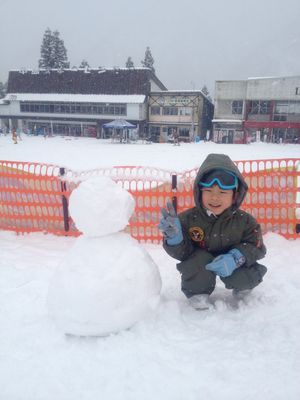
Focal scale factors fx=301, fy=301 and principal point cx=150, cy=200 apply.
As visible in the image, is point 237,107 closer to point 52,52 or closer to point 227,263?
point 52,52

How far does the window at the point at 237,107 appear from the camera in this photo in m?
32.9

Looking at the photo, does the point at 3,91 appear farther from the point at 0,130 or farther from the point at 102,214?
the point at 102,214

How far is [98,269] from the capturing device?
2262 mm

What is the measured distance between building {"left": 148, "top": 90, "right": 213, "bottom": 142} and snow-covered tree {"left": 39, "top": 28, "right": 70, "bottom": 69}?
2042cm

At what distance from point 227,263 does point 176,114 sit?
33.2 metres

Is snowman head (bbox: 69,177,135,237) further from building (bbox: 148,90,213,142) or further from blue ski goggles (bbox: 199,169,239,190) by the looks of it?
building (bbox: 148,90,213,142)

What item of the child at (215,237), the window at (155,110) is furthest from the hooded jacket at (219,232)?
the window at (155,110)

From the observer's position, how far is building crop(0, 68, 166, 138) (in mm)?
33625

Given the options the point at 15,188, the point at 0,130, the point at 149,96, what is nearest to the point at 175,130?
the point at 149,96

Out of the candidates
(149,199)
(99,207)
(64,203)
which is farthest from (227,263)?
(64,203)

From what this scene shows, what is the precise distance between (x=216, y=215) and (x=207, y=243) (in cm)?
26

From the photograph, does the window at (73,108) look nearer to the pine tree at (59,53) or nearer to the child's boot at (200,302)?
the pine tree at (59,53)

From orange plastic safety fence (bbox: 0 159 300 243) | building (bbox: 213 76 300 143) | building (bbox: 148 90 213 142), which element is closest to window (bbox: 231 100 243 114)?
building (bbox: 213 76 300 143)

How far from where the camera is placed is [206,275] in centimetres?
249
